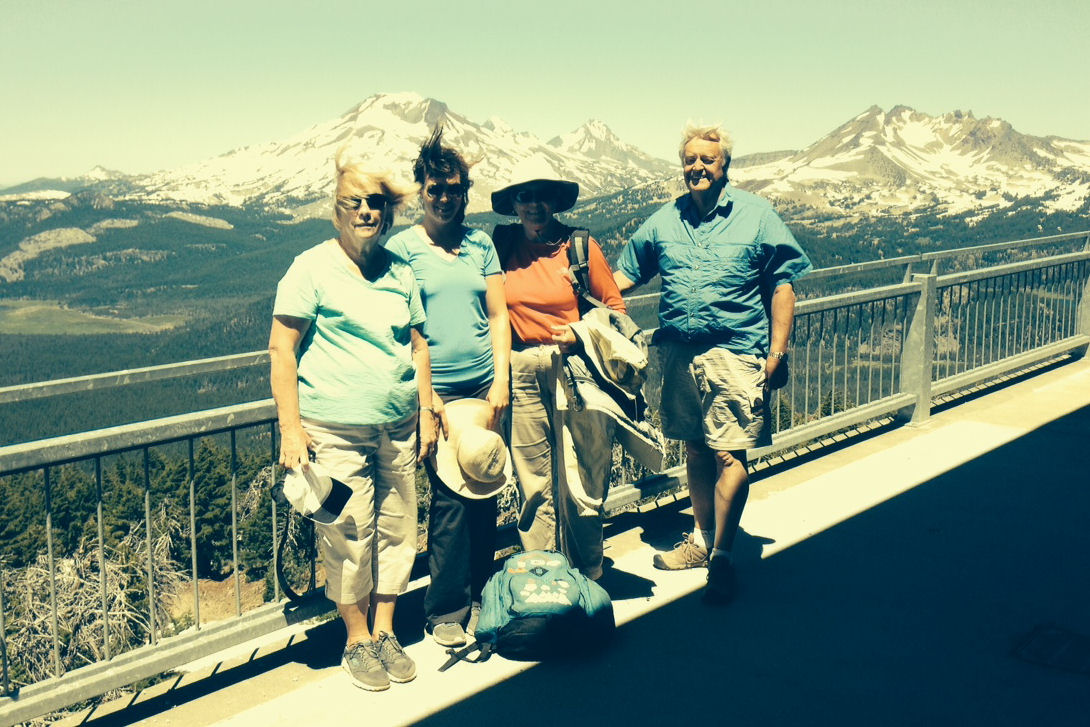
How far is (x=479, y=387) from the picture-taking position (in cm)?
391

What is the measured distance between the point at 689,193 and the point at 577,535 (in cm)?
157

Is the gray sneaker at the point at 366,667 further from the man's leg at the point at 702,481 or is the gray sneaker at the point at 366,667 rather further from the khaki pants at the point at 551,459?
the man's leg at the point at 702,481

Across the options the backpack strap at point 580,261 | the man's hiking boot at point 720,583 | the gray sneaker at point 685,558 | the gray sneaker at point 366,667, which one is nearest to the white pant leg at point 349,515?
the gray sneaker at point 366,667

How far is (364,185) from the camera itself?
340 cm

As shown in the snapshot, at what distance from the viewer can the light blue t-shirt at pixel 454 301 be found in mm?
3740

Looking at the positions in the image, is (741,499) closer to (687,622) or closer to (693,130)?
(687,622)

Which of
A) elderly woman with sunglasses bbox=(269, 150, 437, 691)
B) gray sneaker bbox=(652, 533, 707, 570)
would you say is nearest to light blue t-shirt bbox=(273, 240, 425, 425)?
elderly woman with sunglasses bbox=(269, 150, 437, 691)

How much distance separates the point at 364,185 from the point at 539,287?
3.00 feet

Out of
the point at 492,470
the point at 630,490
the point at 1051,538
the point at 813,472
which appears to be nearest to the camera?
the point at 492,470

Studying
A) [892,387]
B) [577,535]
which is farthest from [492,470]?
[892,387]

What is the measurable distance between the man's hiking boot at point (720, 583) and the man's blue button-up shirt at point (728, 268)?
0.92m

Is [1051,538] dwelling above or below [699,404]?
below

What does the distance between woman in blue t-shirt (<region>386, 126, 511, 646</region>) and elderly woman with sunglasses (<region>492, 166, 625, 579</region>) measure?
18 cm

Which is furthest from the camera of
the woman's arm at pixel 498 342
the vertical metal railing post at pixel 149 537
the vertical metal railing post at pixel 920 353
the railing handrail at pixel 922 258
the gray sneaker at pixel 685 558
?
the vertical metal railing post at pixel 920 353
